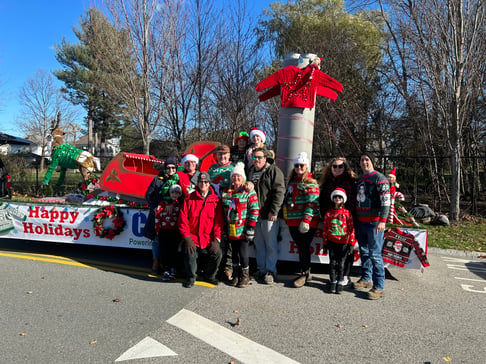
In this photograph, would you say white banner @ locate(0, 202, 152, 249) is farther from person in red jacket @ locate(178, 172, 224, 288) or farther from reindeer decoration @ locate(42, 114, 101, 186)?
reindeer decoration @ locate(42, 114, 101, 186)

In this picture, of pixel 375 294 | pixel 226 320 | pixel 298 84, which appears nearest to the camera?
pixel 226 320

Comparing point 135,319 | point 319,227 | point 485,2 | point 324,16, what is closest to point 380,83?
point 324,16

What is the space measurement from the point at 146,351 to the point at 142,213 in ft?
9.98

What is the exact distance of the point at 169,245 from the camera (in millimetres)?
5027

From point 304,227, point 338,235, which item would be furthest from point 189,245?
point 338,235

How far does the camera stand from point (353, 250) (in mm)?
4922

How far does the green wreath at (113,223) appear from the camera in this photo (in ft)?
19.1

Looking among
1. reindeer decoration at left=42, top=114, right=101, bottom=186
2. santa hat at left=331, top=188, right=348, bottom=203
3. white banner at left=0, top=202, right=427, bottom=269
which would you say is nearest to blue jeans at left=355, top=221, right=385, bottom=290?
santa hat at left=331, top=188, right=348, bottom=203

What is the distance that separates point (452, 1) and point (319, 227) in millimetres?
7990

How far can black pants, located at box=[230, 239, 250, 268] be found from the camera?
4648 millimetres

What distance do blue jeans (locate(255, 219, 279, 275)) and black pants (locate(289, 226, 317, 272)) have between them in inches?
10.1

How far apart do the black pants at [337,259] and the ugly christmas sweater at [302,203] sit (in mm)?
360

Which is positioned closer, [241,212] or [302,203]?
[241,212]

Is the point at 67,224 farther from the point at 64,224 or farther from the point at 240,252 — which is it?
the point at 240,252
